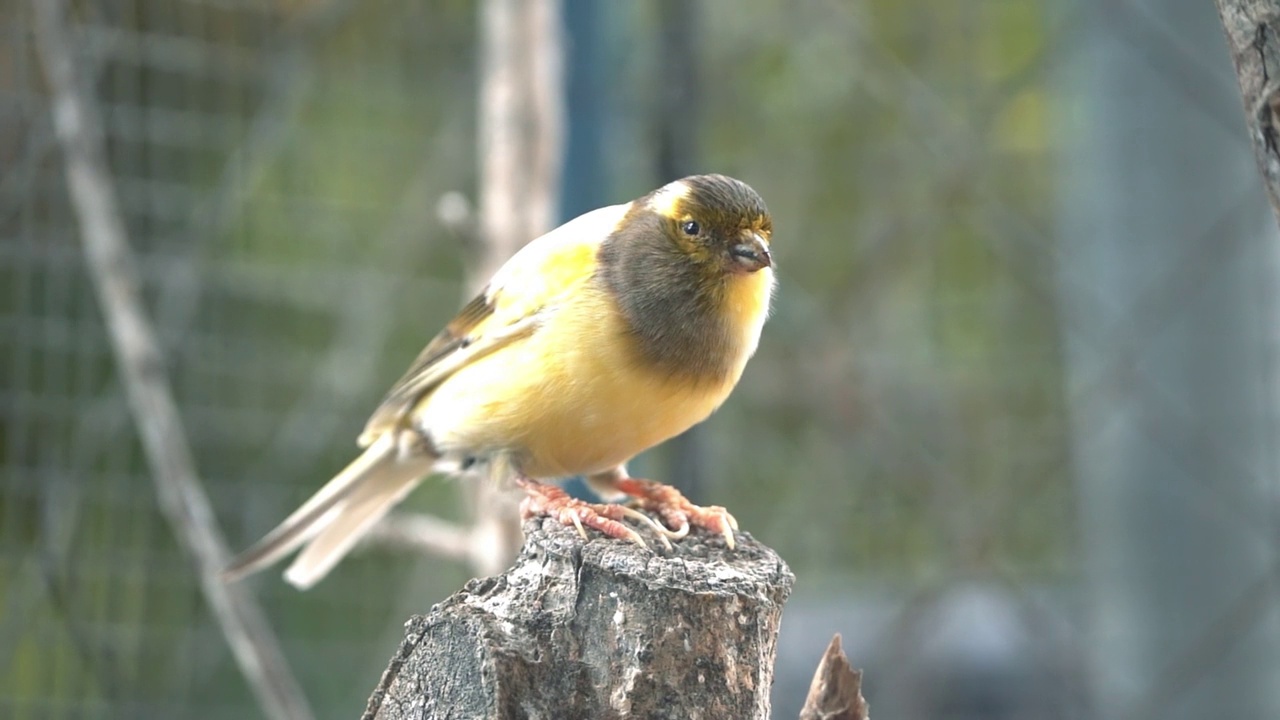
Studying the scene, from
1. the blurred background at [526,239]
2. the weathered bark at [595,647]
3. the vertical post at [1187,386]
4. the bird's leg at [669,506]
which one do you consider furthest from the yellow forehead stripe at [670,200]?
the vertical post at [1187,386]

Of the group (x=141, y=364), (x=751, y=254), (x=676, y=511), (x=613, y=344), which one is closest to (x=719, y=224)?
(x=751, y=254)

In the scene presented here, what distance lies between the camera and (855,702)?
1742 millimetres

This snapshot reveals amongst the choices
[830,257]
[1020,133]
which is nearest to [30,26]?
[830,257]

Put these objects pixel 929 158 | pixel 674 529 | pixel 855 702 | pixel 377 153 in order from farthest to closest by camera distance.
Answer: pixel 929 158 → pixel 377 153 → pixel 674 529 → pixel 855 702

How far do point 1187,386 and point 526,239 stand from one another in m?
1.88

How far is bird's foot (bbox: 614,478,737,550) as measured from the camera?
2008mm

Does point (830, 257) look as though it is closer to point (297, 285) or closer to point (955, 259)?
point (955, 259)

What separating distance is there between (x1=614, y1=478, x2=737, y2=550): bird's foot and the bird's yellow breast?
0.23 ft

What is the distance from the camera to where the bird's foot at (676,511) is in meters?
2.01

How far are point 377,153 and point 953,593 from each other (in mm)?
2247

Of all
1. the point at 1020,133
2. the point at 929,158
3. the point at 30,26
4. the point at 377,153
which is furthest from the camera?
the point at 1020,133

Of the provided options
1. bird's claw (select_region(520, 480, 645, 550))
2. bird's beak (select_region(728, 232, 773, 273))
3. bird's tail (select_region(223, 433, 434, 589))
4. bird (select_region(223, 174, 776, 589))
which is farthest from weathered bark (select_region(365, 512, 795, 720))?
bird's tail (select_region(223, 433, 434, 589))

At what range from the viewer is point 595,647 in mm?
1577

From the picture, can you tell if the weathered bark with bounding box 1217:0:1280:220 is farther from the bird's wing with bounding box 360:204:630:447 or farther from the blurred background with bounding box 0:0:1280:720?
the blurred background with bounding box 0:0:1280:720
